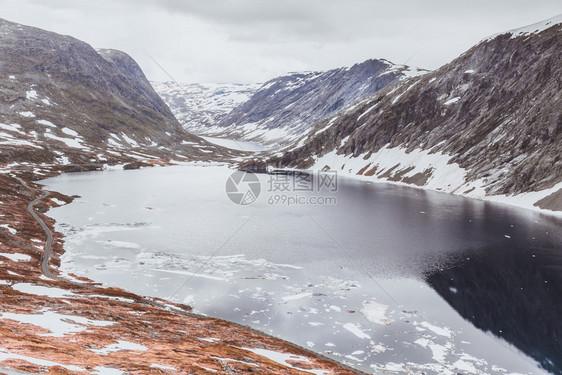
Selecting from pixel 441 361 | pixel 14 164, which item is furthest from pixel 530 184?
pixel 14 164

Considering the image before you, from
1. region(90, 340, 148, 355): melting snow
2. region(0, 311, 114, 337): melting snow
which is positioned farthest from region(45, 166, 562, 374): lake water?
region(90, 340, 148, 355): melting snow

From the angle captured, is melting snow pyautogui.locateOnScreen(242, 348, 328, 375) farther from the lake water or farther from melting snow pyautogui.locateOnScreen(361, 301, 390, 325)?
melting snow pyautogui.locateOnScreen(361, 301, 390, 325)

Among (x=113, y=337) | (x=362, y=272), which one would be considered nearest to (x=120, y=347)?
(x=113, y=337)

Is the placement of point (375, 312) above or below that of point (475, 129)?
below

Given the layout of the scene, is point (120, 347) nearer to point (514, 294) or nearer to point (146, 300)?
point (146, 300)

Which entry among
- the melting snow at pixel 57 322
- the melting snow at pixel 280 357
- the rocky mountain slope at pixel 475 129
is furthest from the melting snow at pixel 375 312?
the rocky mountain slope at pixel 475 129
